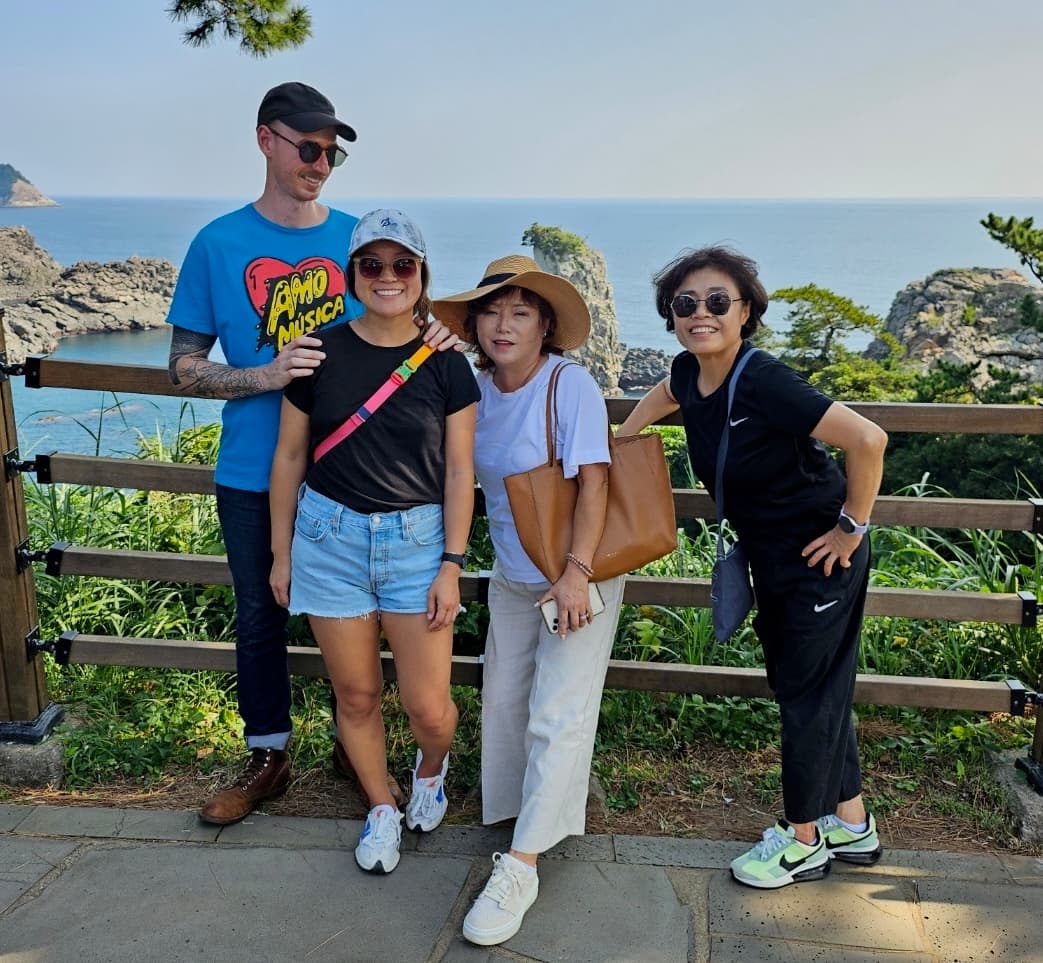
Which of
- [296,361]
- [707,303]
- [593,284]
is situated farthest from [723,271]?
[593,284]

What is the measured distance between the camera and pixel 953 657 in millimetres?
3793

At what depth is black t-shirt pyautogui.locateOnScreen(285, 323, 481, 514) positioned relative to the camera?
Answer: 2479 millimetres

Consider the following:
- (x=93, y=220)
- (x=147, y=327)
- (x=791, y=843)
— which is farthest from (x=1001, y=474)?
(x=93, y=220)

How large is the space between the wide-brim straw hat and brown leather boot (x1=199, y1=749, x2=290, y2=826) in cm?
150

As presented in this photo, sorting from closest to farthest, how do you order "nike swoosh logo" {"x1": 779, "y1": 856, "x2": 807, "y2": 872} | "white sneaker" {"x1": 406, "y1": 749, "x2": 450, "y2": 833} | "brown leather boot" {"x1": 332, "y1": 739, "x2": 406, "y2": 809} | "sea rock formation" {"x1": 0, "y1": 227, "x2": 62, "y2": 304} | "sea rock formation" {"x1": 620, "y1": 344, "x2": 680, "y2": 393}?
"nike swoosh logo" {"x1": 779, "y1": 856, "x2": 807, "y2": 872}
"white sneaker" {"x1": 406, "y1": 749, "x2": 450, "y2": 833}
"brown leather boot" {"x1": 332, "y1": 739, "x2": 406, "y2": 809}
"sea rock formation" {"x1": 0, "y1": 227, "x2": 62, "y2": 304}
"sea rock formation" {"x1": 620, "y1": 344, "x2": 680, "y2": 393}

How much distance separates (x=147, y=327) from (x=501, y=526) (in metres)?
14.7

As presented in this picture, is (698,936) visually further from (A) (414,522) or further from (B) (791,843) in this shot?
(A) (414,522)

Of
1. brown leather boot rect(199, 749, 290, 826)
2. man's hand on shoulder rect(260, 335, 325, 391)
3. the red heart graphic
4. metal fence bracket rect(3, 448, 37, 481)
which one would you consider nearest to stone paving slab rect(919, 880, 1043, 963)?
brown leather boot rect(199, 749, 290, 826)

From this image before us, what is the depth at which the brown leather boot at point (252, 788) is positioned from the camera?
9.76 ft

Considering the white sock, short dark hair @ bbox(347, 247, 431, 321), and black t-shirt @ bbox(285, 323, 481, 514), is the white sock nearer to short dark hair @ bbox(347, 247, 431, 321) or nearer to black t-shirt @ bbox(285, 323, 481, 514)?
black t-shirt @ bbox(285, 323, 481, 514)

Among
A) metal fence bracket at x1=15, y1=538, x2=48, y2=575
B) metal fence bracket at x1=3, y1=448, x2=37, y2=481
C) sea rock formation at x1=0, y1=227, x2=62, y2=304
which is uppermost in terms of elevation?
sea rock formation at x1=0, y1=227, x2=62, y2=304

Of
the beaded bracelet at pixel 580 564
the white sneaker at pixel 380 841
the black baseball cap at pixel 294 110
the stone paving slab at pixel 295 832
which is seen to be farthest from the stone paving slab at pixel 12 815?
Answer: the black baseball cap at pixel 294 110

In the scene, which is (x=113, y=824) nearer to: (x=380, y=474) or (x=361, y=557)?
(x=361, y=557)

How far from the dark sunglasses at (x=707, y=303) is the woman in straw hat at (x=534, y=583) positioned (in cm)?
25
